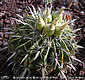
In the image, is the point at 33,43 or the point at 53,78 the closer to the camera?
the point at 33,43

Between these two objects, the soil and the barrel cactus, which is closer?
the barrel cactus

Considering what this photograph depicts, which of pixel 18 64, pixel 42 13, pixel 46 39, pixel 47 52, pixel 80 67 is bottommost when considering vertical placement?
pixel 80 67

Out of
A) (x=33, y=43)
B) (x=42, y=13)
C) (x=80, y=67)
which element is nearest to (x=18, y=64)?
(x=33, y=43)

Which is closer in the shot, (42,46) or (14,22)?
(42,46)

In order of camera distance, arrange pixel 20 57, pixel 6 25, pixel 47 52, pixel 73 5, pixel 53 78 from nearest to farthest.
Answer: pixel 47 52 → pixel 20 57 → pixel 53 78 → pixel 6 25 → pixel 73 5

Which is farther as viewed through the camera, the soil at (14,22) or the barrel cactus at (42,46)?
the soil at (14,22)

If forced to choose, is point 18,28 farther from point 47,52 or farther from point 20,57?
point 47,52

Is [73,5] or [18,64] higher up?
[73,5]

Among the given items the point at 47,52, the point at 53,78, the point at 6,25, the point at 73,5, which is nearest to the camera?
the point at 47,52
